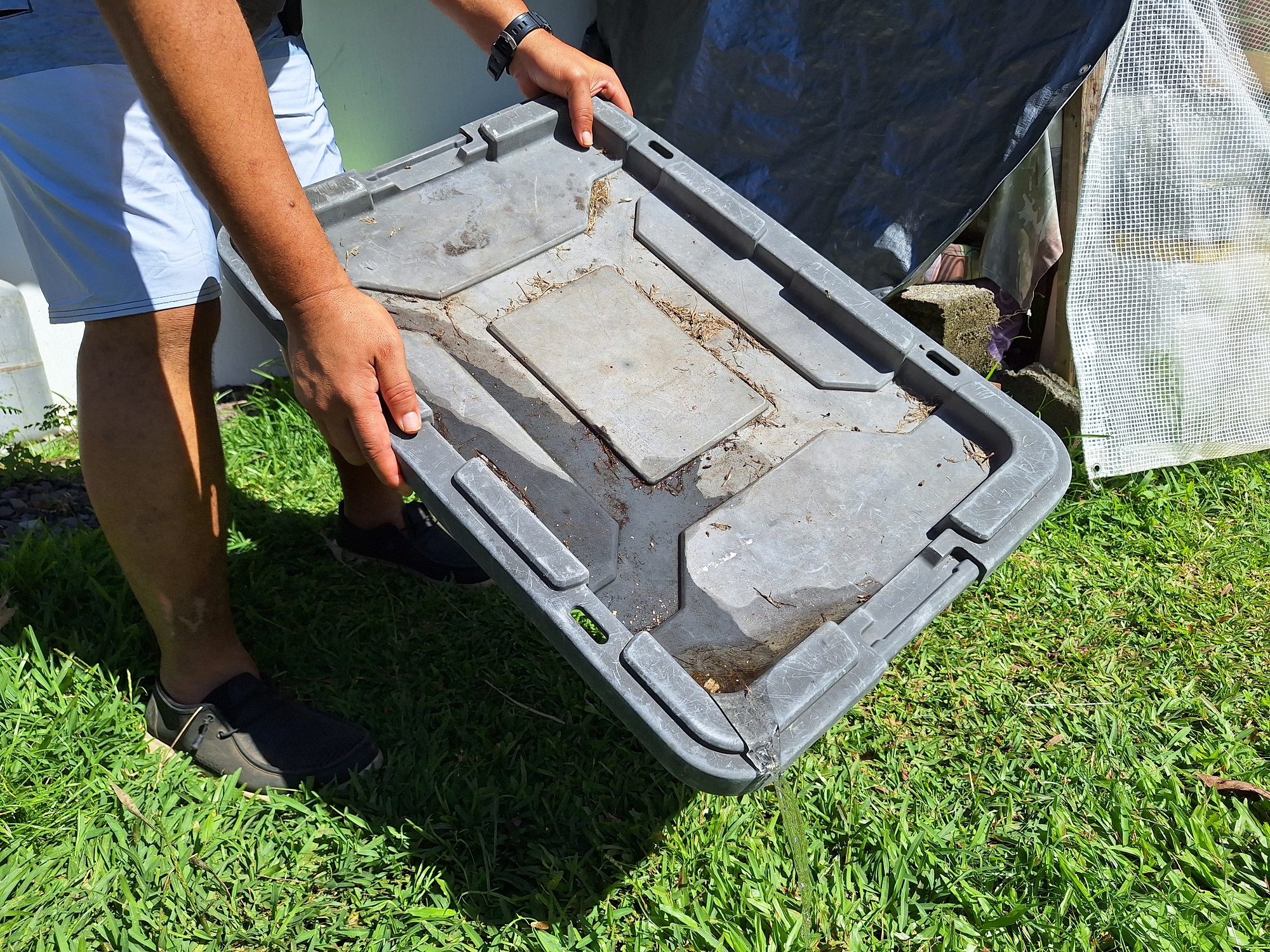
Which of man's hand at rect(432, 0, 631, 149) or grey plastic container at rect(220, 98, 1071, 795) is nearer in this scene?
grey plastic container at rect(220, 98, 1071, 795)

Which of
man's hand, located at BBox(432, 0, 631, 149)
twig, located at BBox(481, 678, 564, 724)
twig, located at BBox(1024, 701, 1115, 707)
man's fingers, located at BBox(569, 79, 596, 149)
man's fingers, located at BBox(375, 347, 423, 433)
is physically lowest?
twig, located at BBox(1024, 701, 1115, 707)

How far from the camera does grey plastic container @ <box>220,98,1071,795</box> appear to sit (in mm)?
1381

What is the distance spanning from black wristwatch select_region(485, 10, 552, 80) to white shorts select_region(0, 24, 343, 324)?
2.45 ft

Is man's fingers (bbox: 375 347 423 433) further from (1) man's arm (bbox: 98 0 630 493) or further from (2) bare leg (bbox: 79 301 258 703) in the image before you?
(2) bare leg (bbox: 79 301 258 703)

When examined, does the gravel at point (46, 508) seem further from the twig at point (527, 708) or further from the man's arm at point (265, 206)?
the man's arm at point (265, 206)

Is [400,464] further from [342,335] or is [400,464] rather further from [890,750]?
[890,750]

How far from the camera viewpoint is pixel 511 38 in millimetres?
2035

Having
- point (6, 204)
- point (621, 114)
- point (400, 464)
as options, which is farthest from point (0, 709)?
point (621, 114)

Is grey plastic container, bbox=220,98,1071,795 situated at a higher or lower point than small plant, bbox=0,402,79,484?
higher

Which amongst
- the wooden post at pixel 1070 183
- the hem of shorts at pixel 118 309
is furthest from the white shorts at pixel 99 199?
the wooden post at pixel 1070 183

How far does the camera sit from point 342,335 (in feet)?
4.48

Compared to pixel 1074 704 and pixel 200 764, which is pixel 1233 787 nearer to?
pixel 1074 704

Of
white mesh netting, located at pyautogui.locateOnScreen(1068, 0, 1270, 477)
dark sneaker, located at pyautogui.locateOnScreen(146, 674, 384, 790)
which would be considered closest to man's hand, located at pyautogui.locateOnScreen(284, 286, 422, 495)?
dark sneaker, located at pyautogui.locateOnScreen(146, 674, 384, 790)

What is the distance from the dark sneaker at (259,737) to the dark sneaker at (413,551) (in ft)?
1.70
